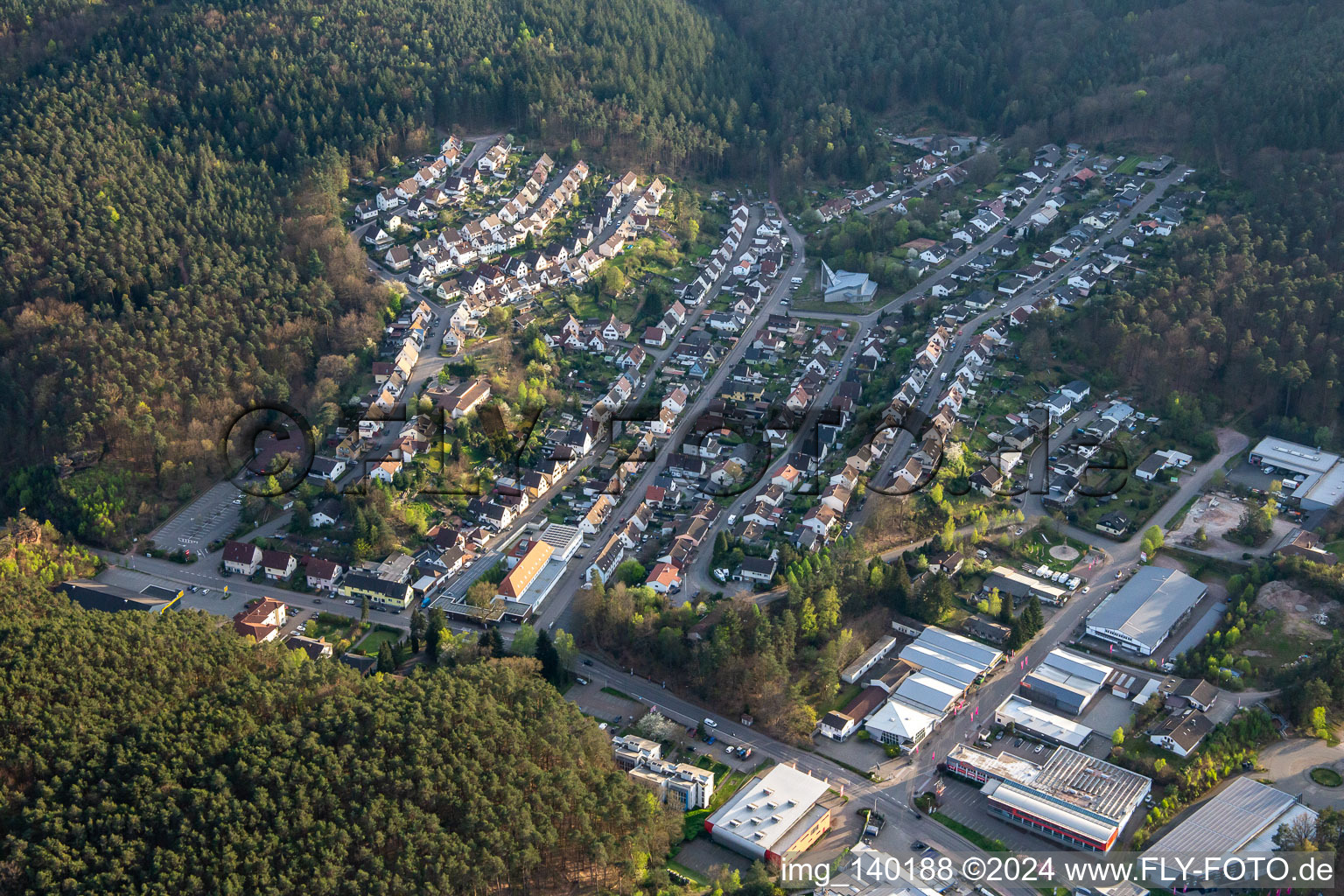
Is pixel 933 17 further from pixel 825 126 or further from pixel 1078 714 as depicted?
pixel 1078 714

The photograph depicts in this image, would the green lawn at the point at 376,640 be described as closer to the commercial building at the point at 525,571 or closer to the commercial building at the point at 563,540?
the commercial building at the point at 525,571

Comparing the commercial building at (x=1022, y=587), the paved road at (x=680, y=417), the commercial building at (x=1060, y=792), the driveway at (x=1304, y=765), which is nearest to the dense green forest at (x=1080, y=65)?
the paved road at (x=680, y=417)

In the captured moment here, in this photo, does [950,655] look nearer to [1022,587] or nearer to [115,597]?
[1022,587]

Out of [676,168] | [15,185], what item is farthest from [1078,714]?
[15,185]

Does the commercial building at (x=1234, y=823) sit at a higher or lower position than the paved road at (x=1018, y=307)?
lower

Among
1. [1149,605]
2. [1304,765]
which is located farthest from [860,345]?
[1304,765]

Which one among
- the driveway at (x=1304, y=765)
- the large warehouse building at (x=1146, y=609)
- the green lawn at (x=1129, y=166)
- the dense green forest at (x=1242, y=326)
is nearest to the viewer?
the driveway at (x=1304, y=765)

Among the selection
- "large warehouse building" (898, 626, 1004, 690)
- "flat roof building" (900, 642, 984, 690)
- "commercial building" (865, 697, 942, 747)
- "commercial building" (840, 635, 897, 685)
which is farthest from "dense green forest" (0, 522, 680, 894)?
"large warehouse building" (898, 626, 1004, 690)
